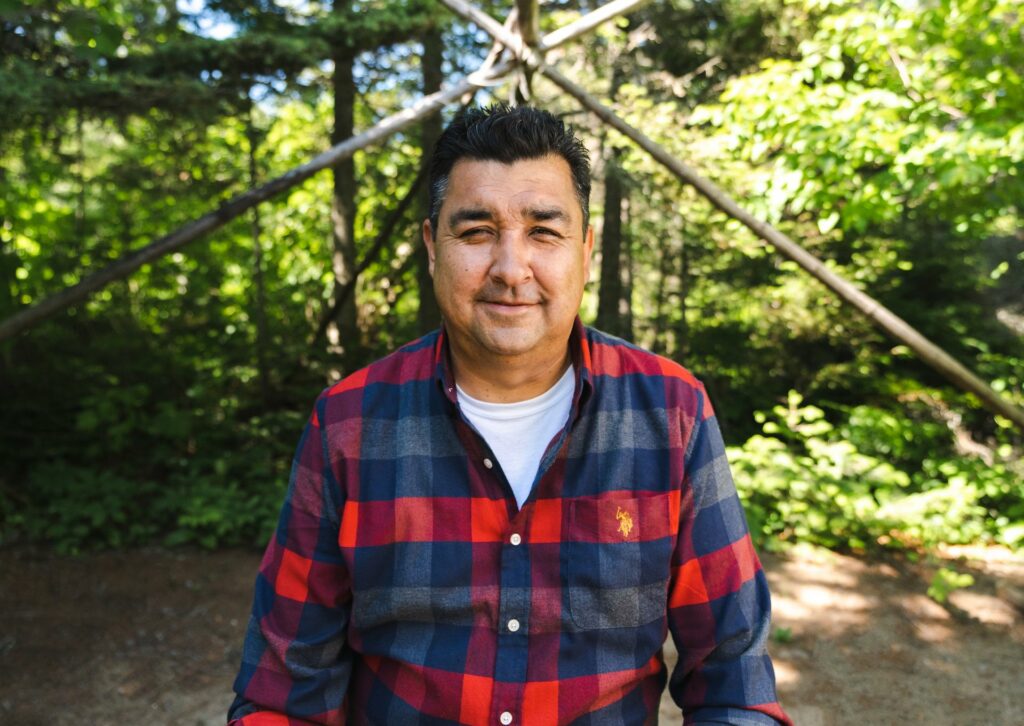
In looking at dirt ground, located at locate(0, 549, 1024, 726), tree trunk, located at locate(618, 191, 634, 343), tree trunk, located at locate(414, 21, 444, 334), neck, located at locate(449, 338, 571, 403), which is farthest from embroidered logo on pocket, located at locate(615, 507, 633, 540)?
tree trunk, located at locate(618, 191, 634, 343)

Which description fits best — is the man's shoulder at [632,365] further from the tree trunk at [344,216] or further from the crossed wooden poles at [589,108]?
the tree trunk at [344,216]

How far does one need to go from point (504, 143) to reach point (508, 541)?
2.63 ft

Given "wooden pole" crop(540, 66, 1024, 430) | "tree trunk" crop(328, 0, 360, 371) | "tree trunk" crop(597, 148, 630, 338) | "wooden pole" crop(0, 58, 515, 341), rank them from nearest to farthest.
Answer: "wooden pole" crop(0, 58, 515, 341) < "wooden pole" crop(540, 66, 1024, 430) < "tree trunk" crop(328, 0, 360, 371) < "tree trunk" crop(597, 148, 630, 338)

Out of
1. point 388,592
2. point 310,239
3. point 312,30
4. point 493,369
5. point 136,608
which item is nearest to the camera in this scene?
point 388,592

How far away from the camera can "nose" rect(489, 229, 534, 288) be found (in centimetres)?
146

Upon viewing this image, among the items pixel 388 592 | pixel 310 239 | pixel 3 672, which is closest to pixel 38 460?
pixel 3 672

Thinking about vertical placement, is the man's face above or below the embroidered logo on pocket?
above

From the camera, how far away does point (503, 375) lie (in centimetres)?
158

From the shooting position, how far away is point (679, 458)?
1.48 metres

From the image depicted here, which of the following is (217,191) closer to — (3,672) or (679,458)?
(3,672)

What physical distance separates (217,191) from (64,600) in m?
3.93

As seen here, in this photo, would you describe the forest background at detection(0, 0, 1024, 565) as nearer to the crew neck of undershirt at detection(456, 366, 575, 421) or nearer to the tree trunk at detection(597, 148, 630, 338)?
the tree trunk at detection(597, 148, 630, 338)

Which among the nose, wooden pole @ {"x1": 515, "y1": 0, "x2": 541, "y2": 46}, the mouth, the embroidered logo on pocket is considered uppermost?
wooden pole @ {"x1": 515, "y1": 0, "x2": 541, "y2": 46}

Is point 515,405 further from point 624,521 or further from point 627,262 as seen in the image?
point 627,262
